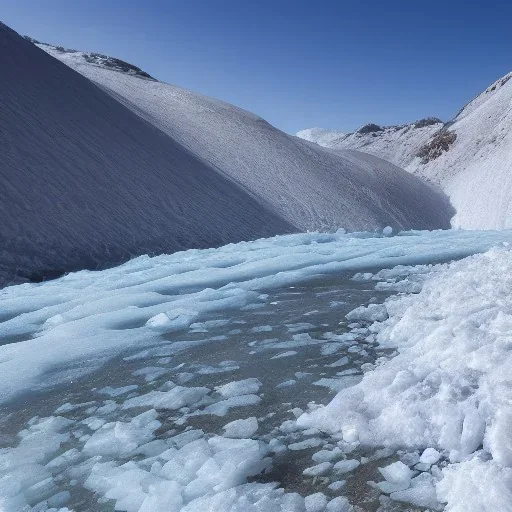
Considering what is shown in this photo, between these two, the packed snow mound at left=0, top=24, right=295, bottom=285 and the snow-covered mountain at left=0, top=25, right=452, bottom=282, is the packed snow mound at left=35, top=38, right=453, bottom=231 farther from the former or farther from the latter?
the packed snow mound at left=0, top=24, right=295, bottom=285

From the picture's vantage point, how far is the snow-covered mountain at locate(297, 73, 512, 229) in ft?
95.0

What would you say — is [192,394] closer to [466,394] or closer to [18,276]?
[466,394]

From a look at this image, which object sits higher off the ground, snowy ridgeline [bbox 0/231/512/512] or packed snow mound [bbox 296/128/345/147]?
packed snow mound [bbox 296/128/345/147]

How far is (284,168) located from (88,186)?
1361 cm

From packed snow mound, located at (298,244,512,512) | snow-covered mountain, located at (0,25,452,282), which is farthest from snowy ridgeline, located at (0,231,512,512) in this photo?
snow-covered mountain, located at (0,25,452,282)

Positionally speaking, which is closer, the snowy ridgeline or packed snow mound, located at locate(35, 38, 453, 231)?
the snowy ridgeline

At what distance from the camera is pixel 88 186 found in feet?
43.7

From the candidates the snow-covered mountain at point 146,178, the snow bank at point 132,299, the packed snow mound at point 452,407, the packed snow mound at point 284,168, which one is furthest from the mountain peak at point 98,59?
the packed snow mound at point 452,407

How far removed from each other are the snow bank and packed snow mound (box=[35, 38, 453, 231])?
32.1 feet

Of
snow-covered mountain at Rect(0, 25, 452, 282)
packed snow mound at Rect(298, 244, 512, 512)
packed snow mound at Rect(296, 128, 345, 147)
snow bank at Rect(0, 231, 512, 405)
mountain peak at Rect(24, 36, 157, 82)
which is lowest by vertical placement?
snow bank at Rect(0, 231, 512, 405)

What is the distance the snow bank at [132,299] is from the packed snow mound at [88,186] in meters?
Answer: 1.14

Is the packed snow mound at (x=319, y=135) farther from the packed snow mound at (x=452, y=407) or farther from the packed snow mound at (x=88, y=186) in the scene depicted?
the packed snow mound at (x=452, y=407)

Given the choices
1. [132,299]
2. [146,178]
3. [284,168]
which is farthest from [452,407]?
[284,168]

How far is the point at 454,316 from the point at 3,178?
34.0 feet
